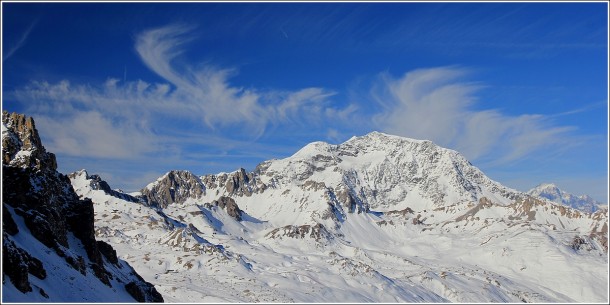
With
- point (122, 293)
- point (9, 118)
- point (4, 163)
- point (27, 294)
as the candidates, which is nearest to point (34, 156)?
point (4, 163)

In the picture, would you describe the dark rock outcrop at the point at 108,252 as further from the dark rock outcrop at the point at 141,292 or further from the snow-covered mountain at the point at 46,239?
the dark rock outcrop at the point at 141,292

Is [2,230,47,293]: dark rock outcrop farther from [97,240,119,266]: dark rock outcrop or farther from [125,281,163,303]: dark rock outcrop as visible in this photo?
[97,240,119,266]: dark rock outcrop

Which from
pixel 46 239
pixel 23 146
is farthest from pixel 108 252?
pixel 23 146

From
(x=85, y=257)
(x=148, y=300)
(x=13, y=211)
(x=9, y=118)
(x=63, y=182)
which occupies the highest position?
(x=9, y=118)

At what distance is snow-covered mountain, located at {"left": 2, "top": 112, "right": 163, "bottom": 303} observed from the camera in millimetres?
72688

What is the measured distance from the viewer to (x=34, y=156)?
354ft

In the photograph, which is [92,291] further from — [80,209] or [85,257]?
[80,209]

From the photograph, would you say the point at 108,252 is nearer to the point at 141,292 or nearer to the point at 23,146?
the point at 141,292

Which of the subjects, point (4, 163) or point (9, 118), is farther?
point (9, 118)

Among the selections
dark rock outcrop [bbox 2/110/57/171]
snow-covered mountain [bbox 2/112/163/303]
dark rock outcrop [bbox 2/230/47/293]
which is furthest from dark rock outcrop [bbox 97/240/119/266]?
dark rock outcrop [bbox 2/230/47/293]

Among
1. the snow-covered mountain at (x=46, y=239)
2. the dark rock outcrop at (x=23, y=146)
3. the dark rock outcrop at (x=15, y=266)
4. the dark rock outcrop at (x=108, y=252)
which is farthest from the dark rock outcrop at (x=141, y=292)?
the dark rock outcrop at (x=15, y=266)

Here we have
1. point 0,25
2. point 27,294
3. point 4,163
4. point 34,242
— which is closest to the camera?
point 0,25

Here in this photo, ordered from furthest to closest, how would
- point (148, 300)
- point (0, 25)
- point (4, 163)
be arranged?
point (148, 300), point (4, 163), point (0, 25)

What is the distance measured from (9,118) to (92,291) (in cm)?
5115
